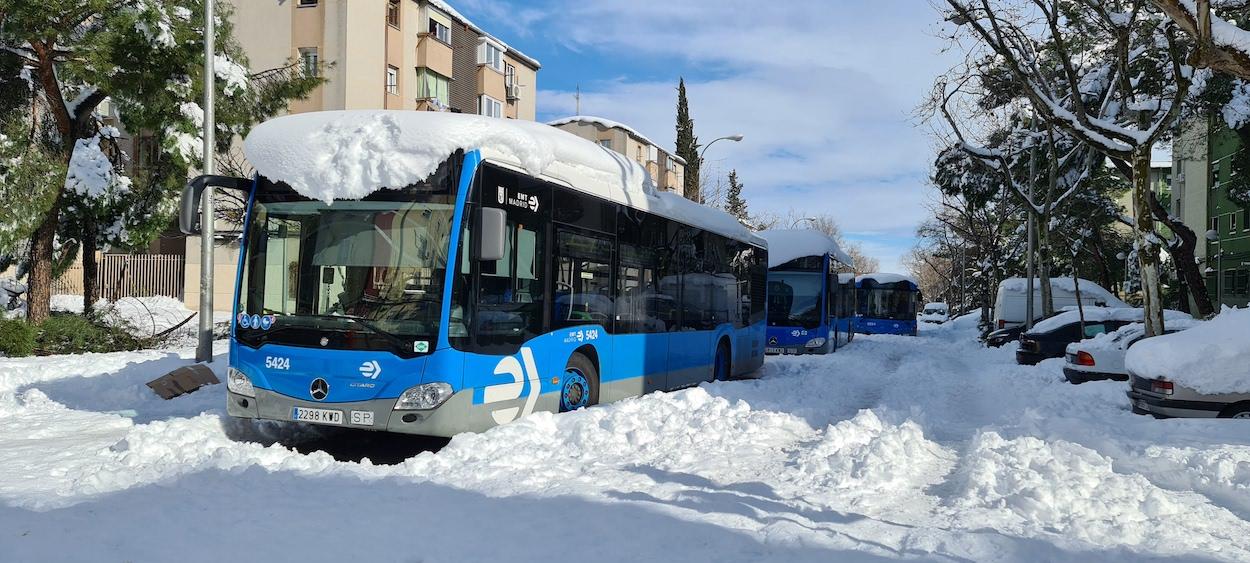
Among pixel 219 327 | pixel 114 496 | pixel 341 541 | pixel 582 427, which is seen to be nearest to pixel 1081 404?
pixel 582 427

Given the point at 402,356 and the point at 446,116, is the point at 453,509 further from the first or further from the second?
the point at 446,116

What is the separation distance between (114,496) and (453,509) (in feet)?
7.42

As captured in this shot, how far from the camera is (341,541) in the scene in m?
4.95

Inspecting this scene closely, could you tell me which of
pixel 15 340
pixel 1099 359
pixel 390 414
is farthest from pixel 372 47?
pixel 390 414

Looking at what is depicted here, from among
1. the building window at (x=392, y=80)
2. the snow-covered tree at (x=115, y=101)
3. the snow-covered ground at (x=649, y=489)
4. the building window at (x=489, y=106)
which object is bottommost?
the snow-covered ground at (x=649, y=489)

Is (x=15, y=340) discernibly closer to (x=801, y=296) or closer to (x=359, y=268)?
(x=359, y=268)

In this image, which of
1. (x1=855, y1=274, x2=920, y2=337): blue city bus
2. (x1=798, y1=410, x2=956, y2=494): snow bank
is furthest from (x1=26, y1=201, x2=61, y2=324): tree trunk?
(x1=855, y1=274, x2=920, y2=337): blue city bus

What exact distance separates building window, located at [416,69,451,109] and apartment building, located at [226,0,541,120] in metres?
0.04

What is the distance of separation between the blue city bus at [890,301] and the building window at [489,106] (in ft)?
60.6

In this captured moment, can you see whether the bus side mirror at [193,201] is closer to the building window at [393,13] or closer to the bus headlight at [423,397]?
the bus headlight at [423,397]

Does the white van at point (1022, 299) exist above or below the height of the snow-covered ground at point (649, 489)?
above

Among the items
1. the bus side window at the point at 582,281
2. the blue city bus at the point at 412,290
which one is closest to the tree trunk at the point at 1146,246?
the bus side window at the point at 582,281

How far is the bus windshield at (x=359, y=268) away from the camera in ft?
24.6

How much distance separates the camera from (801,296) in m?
22.9
